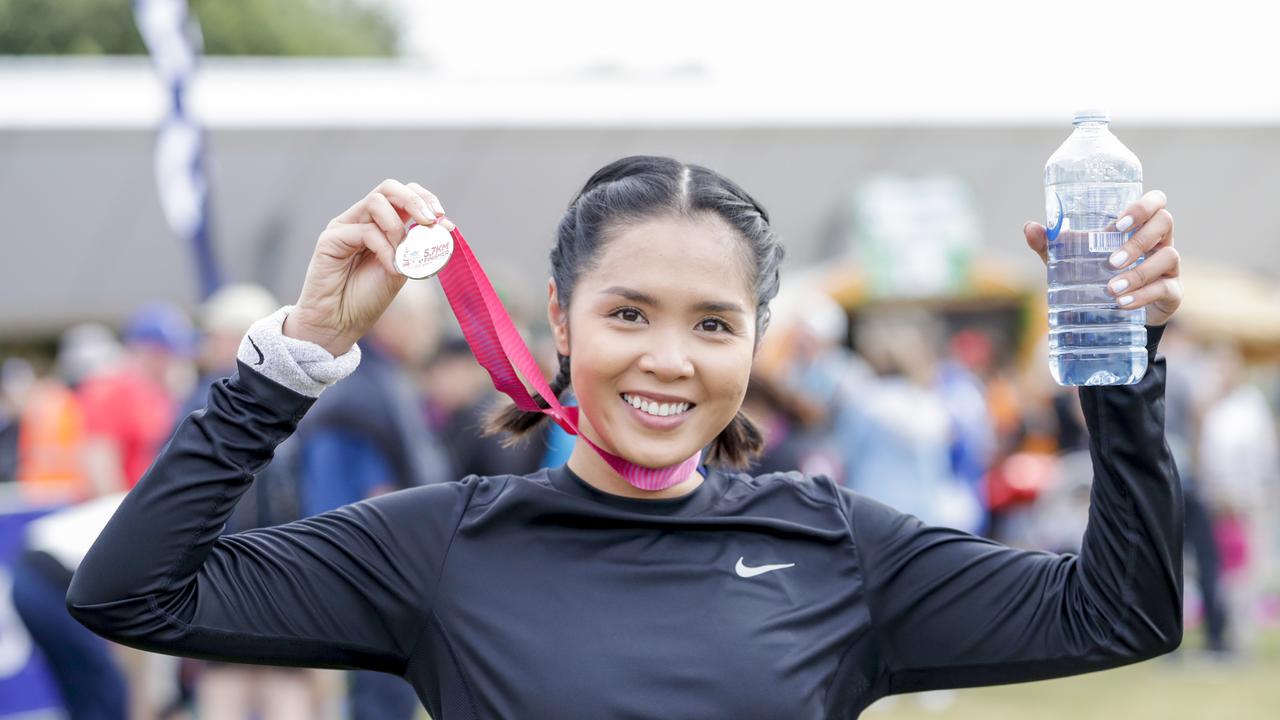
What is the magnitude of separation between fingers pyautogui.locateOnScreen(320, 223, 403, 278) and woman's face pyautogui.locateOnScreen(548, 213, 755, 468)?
12.7 inches

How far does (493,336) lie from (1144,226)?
3.40ft

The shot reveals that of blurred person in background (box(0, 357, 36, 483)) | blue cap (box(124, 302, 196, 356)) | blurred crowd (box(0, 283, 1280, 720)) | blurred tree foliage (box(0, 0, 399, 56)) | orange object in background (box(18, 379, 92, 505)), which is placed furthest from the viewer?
blurred tree foliage (box(0, 0, 399, 56))

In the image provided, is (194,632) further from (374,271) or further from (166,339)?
(166,339)

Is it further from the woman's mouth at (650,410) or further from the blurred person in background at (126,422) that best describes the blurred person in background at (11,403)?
the woman's mouth at (650,410)

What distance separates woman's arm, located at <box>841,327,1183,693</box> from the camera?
2182 millimetres

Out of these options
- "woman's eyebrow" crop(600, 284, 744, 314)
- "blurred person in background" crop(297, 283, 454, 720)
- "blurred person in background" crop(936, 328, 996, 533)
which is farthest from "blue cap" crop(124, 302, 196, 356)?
"woman's eyebrow" crop(600, 284, 744, 314)

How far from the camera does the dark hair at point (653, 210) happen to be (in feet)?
7.77

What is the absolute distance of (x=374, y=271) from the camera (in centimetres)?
224

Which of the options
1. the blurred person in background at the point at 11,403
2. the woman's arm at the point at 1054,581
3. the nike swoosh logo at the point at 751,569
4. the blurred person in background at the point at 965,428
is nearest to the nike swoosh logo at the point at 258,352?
the nike swoosh logo at the point at 751,569

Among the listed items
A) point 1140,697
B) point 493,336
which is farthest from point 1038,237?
point 1140,697

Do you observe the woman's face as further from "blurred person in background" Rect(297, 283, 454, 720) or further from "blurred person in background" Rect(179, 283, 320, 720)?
"blurred person in background" Rect(179, 283, 320, 720)

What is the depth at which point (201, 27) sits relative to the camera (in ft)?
115

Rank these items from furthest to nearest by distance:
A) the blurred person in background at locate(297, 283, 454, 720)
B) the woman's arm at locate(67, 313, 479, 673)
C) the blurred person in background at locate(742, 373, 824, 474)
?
1. the blurred person in background at locate(742, 373, 824, 474)
2. the blurred person in background at locate(297, 283, 454, 720)
3. the woman's arm at locate(67, 313, 479, 673)

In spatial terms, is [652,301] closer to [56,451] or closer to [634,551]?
[634,551]
